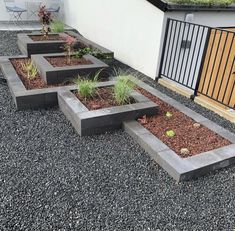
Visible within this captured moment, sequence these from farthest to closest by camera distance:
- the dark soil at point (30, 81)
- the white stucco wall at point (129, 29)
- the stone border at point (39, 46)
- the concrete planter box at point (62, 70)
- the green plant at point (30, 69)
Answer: the stone border at point (39, 46) < the white stucco wall at point (129, 29) < the green plant at point (30, 69) < the concrete planter box at point (62, 70) < the dark soil at point (30, 81)

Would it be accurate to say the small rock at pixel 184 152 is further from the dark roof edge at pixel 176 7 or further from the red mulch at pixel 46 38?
the red mulch at pixel 46 38

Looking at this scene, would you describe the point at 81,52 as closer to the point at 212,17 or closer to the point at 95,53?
the point at 95,53

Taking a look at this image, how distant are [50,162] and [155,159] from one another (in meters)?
1.32

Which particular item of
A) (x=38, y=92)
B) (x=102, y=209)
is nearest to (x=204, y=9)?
(x=38, y=92)

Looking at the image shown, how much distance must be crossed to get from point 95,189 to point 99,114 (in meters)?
1.24

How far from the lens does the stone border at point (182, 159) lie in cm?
314

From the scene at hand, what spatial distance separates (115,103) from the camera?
4.33 m

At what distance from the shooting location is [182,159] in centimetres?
327

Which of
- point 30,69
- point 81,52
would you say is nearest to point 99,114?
point 30,69

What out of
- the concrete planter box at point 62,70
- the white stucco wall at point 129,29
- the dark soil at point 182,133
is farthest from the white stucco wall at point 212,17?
the dark soil at point 182,133

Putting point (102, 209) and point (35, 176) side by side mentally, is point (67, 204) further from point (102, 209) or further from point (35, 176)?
point (35, 176)

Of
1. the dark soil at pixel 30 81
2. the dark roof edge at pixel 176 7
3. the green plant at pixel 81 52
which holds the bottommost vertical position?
the dark soil at pixel 30 81

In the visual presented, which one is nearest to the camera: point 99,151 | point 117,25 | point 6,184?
point 6,184

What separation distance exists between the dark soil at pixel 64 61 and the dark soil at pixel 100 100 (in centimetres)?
126
